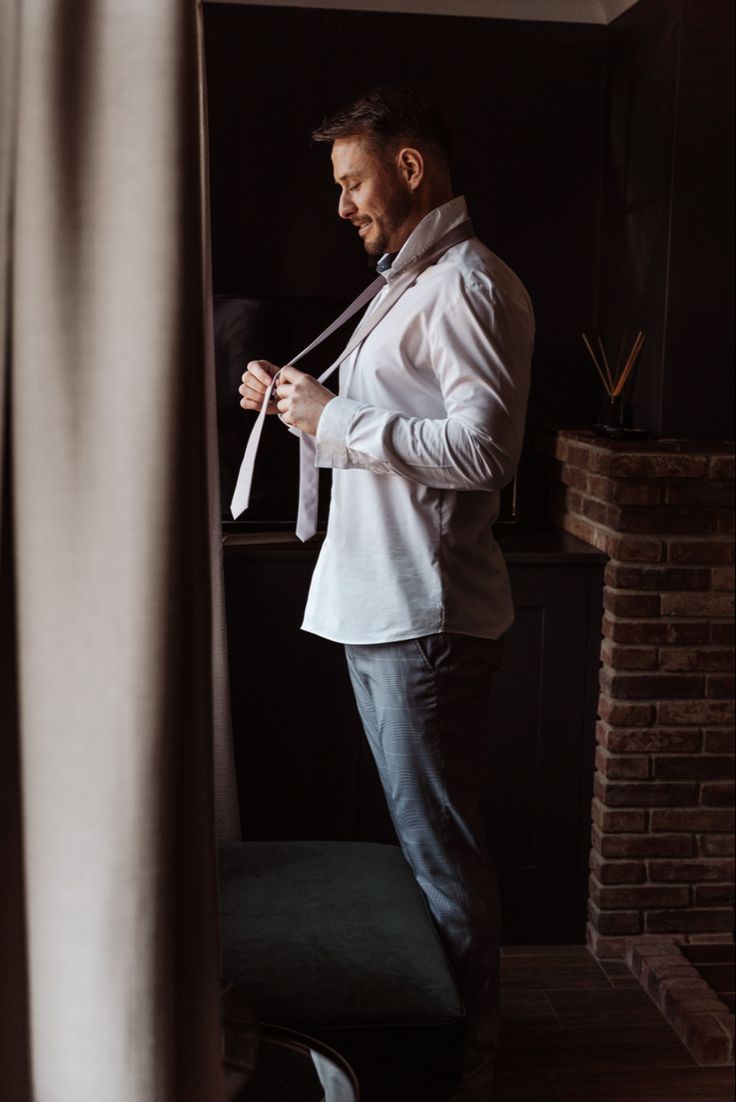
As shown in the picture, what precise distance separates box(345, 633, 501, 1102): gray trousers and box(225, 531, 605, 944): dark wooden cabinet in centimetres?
85

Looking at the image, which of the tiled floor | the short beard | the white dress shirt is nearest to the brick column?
the tiled floor

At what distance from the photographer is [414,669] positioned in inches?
79.3

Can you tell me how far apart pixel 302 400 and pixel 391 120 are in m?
0.50

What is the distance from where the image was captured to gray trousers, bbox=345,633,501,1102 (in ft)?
6.64

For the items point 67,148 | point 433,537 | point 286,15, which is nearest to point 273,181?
point 286,15

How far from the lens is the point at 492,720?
3047 mm

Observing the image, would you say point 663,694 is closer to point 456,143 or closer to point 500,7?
point 456,143

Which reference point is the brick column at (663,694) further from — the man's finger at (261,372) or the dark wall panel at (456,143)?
the man's finger at (261,372)

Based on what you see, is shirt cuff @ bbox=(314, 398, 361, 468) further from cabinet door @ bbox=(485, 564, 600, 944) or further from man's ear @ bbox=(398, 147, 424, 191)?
cabinet door @ bbox=(485, 564, 600, 944)

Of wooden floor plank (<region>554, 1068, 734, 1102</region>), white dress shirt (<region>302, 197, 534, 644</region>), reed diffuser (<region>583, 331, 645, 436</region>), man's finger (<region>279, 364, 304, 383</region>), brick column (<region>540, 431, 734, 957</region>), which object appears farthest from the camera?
reed diffuser (<region>583, 331, 645, 436</region>)

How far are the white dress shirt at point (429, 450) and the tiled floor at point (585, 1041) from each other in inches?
43.7

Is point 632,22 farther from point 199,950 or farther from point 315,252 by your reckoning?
point 199,950

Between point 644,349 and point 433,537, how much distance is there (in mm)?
1499

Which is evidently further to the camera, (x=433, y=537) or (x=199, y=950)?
(x=433, y=537)
